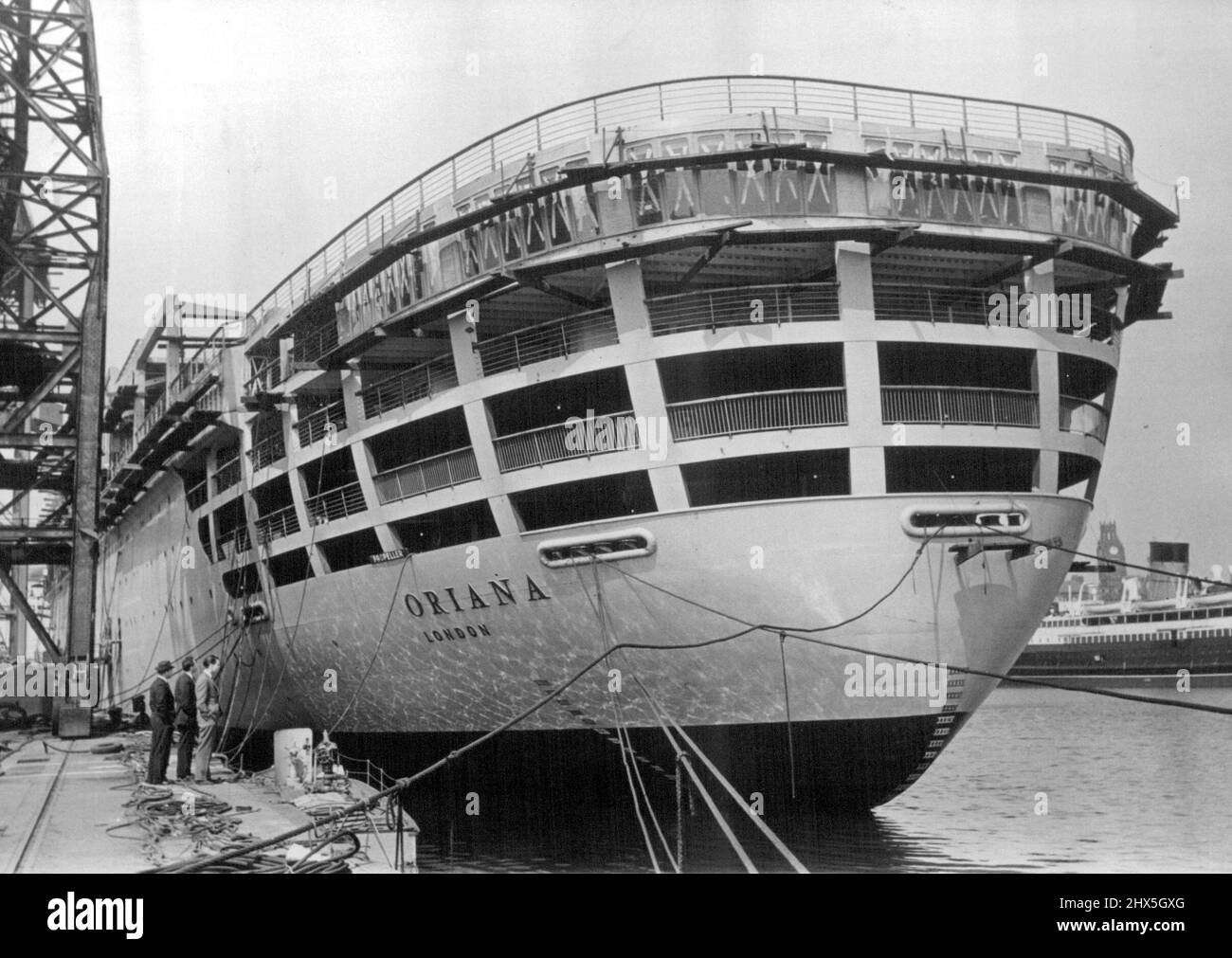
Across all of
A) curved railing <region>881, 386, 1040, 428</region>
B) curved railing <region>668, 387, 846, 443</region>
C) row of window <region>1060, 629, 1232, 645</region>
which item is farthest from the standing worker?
row of window <region>1060, 629, 1232, 645</region>

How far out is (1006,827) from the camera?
2155 cm

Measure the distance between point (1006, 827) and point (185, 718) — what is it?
14.3 metres

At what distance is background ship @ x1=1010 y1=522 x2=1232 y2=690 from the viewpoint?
50.8m

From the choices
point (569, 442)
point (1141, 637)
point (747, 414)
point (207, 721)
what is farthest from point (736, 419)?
point (1141, 637)

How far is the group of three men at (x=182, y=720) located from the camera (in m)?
14.5

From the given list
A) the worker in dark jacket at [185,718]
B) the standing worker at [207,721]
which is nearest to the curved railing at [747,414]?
the standing worker at [207,721]

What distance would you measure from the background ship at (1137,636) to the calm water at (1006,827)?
518 inches

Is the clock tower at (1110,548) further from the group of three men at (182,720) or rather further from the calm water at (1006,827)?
the group of three men at (182,720)

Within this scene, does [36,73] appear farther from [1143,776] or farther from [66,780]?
[1143,776]

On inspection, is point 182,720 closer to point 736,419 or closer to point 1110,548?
point 736,419

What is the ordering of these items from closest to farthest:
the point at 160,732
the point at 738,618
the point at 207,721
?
the point at 160,732 → the point at 207,721 → the point at 738,618

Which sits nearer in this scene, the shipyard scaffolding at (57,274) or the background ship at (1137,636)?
the shipyard scaffolding at (57,274)

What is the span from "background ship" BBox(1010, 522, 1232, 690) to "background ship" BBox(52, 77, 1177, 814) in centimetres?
3154
